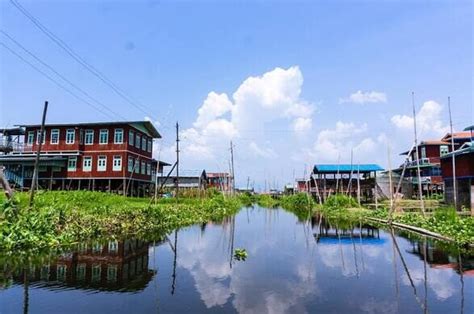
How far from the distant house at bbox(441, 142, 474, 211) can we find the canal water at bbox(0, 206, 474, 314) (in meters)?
13.5

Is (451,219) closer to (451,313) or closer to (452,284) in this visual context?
(452,284)

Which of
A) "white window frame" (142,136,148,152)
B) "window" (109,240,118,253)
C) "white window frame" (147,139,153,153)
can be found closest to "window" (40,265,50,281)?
"window" (109,240,118,253)

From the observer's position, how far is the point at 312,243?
63.5 feet

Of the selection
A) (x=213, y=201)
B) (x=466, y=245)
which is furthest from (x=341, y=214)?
(x=466, y=245)

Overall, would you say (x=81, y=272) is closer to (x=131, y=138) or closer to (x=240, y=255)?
(x=240, y=255)

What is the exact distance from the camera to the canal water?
8.51m

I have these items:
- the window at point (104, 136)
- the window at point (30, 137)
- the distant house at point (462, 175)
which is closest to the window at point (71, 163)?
the window at point (104, 136)

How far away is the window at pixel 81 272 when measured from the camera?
10578 mm

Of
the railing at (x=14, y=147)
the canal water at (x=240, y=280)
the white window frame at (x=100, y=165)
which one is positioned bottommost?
the canal water at (x=240, y=280)

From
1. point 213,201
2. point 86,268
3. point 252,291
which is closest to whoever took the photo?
point 252,291

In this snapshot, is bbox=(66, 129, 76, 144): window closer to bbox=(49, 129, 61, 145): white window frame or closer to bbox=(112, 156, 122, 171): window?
bbox=(49, 129, 61, 145): white window frame

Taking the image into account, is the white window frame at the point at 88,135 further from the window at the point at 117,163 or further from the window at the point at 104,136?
the window at the point at 117,163

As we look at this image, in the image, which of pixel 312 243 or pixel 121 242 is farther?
pixel 312 243

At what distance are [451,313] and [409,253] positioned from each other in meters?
7.88
